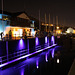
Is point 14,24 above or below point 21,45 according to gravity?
above

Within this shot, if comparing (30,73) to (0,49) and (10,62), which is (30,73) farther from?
(0,49)

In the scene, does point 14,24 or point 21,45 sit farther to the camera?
point 14,24

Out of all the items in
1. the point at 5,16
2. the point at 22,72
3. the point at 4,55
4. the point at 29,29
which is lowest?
the point at 22,72

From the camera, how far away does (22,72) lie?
38.8ft

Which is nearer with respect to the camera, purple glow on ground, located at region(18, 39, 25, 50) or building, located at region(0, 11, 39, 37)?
purple glow on ground, located at region(18, 39, 25, 50)

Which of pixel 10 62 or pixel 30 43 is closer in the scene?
pixel 10 62

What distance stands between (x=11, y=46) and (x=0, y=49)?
7.15 feet

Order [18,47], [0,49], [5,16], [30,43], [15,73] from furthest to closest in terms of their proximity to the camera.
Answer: [5,16], [30,43], [18,47], [0,49], [15,73]

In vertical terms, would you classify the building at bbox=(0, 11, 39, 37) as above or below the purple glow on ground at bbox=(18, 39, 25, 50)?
above

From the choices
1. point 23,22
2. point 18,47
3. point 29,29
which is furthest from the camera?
point 29,29

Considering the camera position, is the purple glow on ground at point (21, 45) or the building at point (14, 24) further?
the building at point (14, 24)

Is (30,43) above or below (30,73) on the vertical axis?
above

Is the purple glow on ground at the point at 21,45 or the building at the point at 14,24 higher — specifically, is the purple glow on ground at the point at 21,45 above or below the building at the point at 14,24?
below

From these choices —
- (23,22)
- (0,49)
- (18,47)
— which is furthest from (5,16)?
(0,49)
